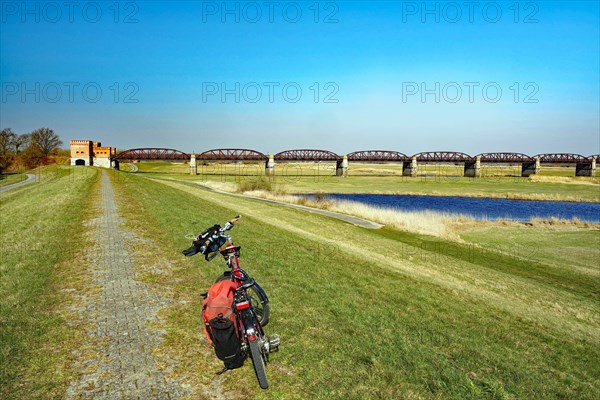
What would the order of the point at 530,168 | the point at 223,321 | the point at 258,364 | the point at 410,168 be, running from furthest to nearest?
1. the point at 530,168
2. the point at 410,168
3. the point at 258,364
4. the point at 223,321

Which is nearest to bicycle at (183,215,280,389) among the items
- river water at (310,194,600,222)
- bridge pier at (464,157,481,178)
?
river water at (310,194,600,222)

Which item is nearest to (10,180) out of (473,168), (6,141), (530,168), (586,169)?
(6,141)

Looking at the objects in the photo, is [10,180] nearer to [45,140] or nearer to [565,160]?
[45,140]

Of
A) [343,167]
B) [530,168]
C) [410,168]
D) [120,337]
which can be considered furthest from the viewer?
[530,168]

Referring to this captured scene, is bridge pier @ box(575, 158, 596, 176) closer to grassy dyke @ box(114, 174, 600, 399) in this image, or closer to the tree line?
grassy dyke @ box(114, 174, 600, 399)

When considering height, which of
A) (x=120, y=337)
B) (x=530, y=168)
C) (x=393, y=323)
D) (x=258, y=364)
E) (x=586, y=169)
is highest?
(x=530, y=168)

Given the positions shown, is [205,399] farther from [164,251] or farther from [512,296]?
[512,296]

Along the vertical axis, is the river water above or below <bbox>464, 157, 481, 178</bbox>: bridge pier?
below

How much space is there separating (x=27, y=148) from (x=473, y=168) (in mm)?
159646

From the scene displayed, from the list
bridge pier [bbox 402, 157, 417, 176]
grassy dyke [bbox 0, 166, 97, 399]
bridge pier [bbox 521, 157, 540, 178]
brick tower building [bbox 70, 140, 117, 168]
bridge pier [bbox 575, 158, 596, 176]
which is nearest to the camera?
grassy dyke [bbox 0, 166, 97, 399]

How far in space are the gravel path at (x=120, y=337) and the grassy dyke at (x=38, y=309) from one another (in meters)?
0.41

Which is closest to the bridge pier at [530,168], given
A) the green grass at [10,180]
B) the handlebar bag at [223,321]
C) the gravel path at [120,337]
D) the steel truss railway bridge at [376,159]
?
the steel truss railway bridge at [376,159]

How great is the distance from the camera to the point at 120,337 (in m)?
7.56

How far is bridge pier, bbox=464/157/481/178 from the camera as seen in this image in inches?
6245
